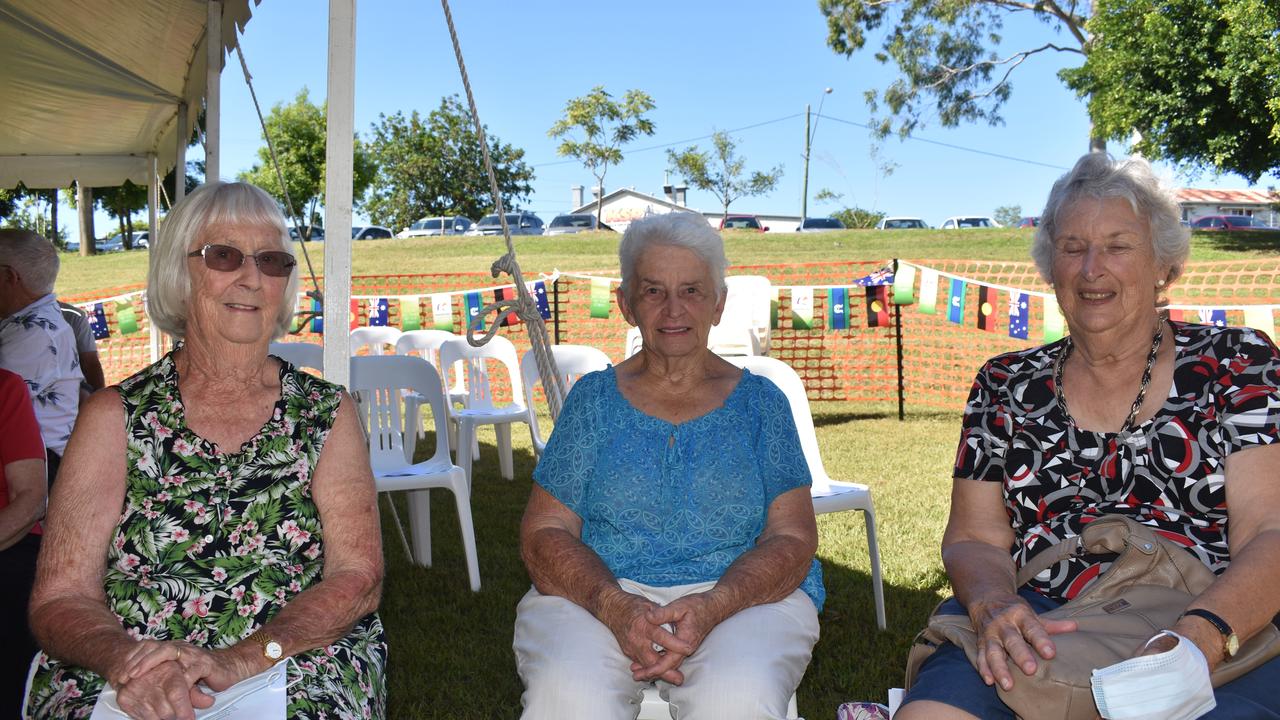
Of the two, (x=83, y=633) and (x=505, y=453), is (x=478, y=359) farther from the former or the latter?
(x=83, y=633)

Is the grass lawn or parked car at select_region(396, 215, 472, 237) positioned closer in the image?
the grass lawn

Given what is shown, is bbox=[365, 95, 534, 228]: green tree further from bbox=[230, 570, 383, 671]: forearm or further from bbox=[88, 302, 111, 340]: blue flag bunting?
bbox=[230, 570, 383, 671]: forearm

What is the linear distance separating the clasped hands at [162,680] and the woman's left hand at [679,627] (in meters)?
0.80

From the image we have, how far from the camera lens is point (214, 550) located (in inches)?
74.2

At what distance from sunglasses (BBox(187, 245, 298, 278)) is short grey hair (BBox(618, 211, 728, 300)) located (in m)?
0.80

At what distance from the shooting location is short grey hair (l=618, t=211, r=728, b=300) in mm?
2471

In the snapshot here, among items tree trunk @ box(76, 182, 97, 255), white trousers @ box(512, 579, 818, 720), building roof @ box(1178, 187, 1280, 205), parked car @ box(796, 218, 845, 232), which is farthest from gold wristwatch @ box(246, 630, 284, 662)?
building roof @ box(1178, 187, 1280, 205)

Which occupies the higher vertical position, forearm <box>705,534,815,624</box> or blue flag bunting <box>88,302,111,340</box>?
blue flag bunting <box>88,302,111,340</box>

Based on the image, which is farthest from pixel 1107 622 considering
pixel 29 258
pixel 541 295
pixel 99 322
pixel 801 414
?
pixel 99 322

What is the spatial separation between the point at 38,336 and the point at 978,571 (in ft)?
12.9

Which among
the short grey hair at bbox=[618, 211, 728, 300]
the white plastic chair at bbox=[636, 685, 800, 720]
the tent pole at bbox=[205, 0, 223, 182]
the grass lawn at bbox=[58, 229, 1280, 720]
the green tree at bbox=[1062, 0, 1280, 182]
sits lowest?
the grass lawn at bbox=[58, 229, 1280, 720]

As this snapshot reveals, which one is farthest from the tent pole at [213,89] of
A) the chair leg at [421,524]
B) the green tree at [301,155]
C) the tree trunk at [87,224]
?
the green tree at [301,155]

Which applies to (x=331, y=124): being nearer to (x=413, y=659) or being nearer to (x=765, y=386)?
(x=765, y=386)

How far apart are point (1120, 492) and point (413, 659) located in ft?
8.59
